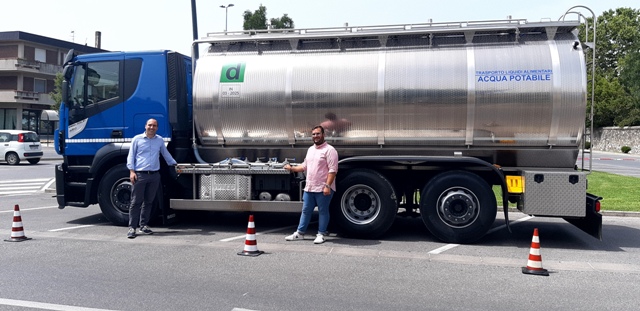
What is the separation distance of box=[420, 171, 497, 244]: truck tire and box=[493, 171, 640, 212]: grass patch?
1.79ft

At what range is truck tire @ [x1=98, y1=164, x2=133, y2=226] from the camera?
948 cm

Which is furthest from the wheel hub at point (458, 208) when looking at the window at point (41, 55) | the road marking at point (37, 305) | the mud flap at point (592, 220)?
the window at point (41, 55)

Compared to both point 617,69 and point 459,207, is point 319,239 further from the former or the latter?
point 617,69

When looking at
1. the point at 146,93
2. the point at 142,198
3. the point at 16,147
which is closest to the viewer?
the point at 142,198

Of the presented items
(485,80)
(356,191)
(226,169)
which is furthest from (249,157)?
(485,80)

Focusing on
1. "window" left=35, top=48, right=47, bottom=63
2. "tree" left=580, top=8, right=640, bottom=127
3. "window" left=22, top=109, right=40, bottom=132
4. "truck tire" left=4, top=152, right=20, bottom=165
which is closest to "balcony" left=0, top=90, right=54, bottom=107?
"window" left=22, top=109, right=40, bottom=132

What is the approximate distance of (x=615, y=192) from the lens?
48.2ft

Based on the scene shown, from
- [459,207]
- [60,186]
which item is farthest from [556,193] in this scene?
[60,186]

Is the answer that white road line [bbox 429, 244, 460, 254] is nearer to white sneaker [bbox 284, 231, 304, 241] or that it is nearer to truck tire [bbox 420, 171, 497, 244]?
truck tire [bbox 420, 171, 497, 244]

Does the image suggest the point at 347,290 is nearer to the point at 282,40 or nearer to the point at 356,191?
the point at 356,191

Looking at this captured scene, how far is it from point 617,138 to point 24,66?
194 ft

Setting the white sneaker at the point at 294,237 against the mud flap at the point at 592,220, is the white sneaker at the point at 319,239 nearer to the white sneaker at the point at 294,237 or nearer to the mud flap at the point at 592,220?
the white sneaker at the point at 294,237

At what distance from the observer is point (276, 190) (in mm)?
9039

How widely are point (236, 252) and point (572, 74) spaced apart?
18.1ft
